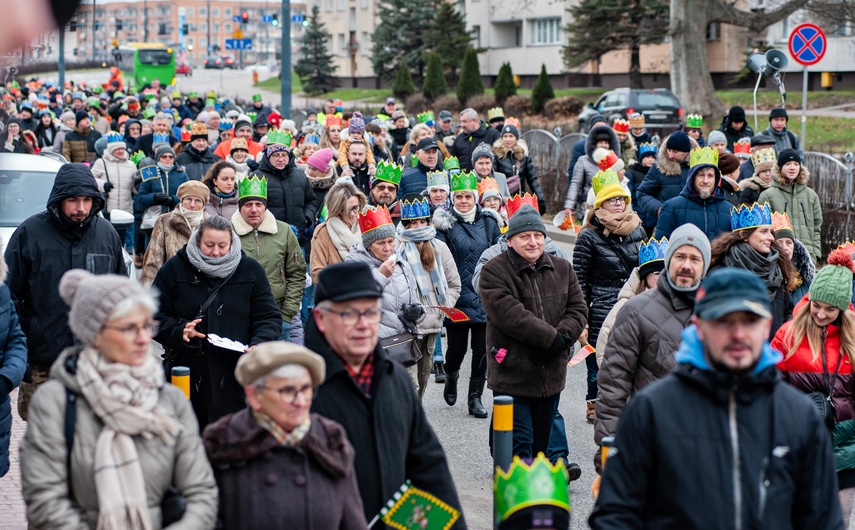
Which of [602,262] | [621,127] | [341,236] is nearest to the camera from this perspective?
[602,262]

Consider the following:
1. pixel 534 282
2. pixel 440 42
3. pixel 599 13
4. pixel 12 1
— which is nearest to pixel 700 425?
pixel 12 1

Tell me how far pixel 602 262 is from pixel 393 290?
1677 mm

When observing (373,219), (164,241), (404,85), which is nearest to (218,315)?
(373,219)

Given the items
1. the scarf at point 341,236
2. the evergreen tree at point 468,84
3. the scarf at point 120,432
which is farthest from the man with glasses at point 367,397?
the evergreen tree at point 468,84

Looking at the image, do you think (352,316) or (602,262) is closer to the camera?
(352,316)

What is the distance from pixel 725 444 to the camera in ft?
10.7

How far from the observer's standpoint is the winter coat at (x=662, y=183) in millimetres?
11992

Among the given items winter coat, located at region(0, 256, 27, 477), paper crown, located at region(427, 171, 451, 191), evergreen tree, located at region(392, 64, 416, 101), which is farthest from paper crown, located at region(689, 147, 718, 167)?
evergreen tree, located at region(392, 64, 416, 101)

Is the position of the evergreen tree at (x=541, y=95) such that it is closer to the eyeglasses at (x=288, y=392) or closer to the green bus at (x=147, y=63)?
the green bus at (x=147, y=63)

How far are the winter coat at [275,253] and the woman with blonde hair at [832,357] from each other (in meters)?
3.72

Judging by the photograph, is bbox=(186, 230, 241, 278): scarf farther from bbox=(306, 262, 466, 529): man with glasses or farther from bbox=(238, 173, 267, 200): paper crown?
bbox=(306, 262, 466, 529): man with glasses

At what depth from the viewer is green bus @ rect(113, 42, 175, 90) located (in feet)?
242

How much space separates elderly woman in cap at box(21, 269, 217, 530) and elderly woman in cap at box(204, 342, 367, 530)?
9cm

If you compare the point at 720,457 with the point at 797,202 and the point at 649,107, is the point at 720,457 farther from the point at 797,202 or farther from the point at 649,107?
the point at 649,107
